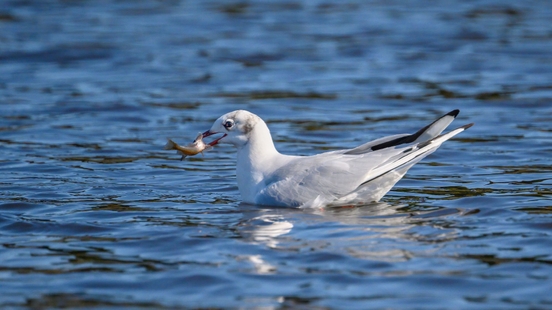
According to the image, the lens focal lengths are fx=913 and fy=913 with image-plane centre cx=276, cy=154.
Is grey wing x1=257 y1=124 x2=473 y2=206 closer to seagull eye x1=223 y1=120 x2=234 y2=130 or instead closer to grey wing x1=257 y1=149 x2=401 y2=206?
grey wing x1=257 y1=149 x2=401 y2=206

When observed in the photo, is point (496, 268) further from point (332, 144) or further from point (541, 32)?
point (541, 32)

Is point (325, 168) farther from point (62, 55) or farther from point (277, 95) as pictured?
point (62, 55)

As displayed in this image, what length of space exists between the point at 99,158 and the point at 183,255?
16.0ft

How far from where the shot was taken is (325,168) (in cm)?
875

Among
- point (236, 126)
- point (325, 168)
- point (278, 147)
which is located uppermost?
point (236, 126)

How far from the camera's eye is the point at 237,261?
22.9ft

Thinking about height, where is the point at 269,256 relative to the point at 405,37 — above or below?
below

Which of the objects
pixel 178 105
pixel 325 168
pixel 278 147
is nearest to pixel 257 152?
pixel 325 168

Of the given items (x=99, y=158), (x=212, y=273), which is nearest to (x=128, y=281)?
(x=212, y=273)

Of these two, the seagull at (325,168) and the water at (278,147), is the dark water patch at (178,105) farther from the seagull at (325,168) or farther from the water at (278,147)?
the seagull at (325,168)

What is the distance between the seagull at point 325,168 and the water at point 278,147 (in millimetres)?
201

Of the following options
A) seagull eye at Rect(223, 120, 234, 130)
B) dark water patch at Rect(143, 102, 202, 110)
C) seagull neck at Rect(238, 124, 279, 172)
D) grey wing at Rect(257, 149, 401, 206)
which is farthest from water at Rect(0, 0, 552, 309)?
seagull eye at Rect(223, 120, 234, 130)

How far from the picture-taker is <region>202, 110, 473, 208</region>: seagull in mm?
8641

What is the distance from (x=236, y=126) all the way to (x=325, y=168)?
1.02 meters
